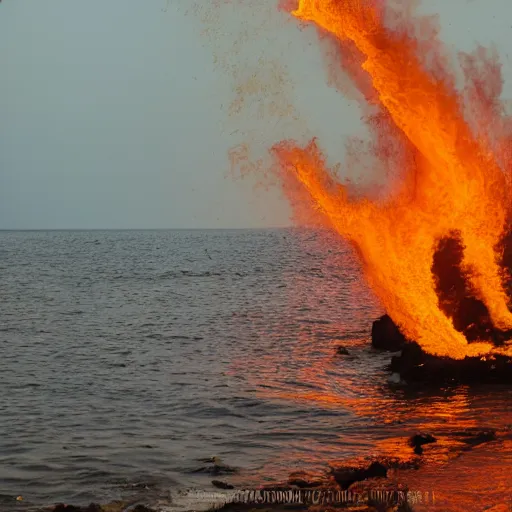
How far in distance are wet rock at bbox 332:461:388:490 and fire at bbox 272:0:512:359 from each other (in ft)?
33.1

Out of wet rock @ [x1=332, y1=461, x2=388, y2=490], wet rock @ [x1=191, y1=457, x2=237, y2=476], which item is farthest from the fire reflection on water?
wet rock @ [x1=332, y1=461, x2=388, y2=490]

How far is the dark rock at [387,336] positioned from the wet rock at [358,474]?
1686 centimetres

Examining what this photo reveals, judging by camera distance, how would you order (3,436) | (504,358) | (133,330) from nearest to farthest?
(3,436) < (504,358) < (133,330)

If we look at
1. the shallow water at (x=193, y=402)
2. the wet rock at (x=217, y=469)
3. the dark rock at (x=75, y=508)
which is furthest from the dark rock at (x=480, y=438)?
the dark rock at (x=75, y=508)

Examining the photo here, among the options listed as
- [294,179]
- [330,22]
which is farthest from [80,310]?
[330,22]

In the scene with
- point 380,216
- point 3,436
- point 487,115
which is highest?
point 487,115

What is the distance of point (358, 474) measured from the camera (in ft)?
43.1

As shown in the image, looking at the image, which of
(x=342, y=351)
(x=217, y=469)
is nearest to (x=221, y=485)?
(x=217, y=469)

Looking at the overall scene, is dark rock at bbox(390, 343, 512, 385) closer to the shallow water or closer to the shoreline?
the shallow water

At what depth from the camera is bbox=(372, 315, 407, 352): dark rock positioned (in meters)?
30.1

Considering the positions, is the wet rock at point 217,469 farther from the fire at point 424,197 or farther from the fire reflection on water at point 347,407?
the fire at point 424,197

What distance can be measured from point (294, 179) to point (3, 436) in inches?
494

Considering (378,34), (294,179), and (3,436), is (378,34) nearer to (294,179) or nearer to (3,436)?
(294,179)

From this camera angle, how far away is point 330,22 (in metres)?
23.1
